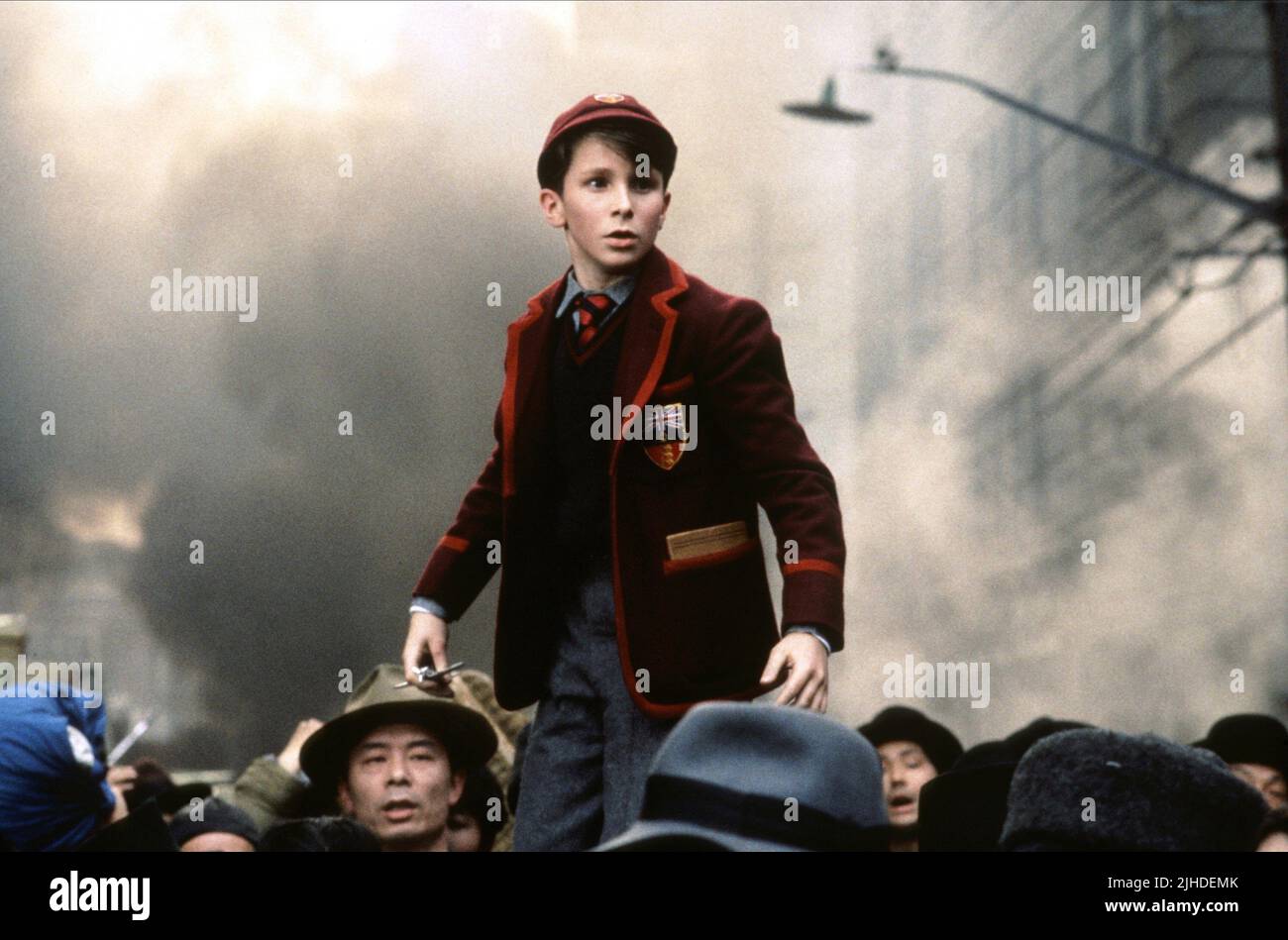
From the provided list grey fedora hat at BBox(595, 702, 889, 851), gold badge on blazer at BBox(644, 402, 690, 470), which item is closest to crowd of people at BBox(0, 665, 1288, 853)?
grey fedora hat at BBox(595, 702, 889, 851)

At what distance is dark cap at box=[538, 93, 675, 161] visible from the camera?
3107 mm

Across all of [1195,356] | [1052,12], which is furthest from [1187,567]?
[1052,12]

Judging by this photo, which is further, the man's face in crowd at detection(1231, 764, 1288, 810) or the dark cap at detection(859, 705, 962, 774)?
the dark cap at detection(859, 705, 962, 774)

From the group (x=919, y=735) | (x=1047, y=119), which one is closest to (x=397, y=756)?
(x=919, y=735)

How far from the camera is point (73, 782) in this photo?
3809 mm

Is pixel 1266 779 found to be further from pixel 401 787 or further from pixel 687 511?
pixel 687 511

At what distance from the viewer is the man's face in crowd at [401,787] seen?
451 cm

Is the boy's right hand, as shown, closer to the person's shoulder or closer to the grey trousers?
the grey trousers

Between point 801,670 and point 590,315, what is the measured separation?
772 mm

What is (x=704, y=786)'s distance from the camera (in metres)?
2.06

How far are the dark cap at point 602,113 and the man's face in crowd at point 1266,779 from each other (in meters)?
2.76

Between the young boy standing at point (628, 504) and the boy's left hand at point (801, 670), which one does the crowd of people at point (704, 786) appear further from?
the young boy standing at point (628, 504)

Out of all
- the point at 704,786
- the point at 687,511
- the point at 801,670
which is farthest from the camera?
the point at 687,511
